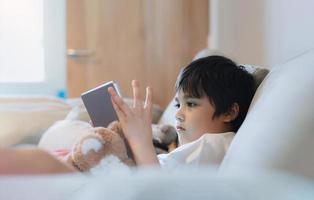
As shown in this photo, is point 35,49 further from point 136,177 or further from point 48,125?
point 136,177

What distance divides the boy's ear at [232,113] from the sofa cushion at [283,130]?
29cm

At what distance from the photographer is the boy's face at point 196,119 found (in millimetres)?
1189

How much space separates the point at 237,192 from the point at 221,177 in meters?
0.04

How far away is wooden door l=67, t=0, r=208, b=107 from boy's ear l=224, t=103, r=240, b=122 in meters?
2.04

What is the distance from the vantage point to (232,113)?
1.20 meters

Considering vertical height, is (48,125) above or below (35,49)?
below

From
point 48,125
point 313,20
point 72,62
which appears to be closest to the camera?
point 313,20

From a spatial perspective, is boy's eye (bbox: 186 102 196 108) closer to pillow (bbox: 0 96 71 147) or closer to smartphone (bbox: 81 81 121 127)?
smartphone (bbox: 81 81 121 127)

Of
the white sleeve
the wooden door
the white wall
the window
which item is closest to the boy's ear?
the white sleeve

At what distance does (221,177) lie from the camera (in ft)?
1.82

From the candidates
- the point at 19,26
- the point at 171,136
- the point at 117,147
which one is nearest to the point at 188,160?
the point at 117,147

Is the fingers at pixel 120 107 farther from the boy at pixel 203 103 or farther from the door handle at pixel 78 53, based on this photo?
the door handle at pixel 78 53

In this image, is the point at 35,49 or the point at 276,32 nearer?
the point at 276,32

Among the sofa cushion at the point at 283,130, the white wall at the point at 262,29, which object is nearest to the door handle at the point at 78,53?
the white wall at the point at 262,29
